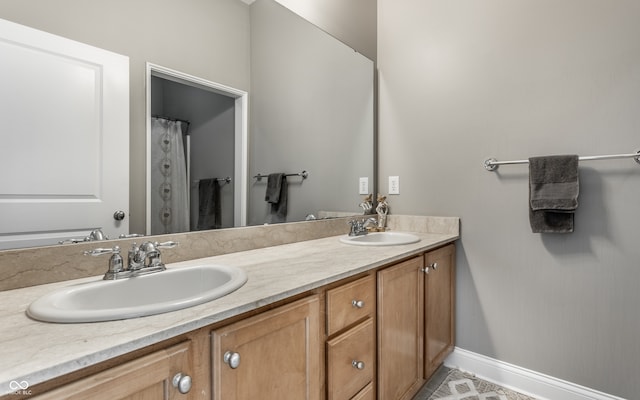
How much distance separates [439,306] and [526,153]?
930mm

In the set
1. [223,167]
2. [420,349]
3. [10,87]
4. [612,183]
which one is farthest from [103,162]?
[612,183]

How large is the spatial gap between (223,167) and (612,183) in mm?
1737

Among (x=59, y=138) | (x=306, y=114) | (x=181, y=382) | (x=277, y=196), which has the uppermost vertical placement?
(x=306, y=114)

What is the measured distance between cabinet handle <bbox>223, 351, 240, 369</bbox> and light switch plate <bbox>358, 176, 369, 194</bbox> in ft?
5.02

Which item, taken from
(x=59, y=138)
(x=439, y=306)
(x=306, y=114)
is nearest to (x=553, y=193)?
(x=439, y=306)

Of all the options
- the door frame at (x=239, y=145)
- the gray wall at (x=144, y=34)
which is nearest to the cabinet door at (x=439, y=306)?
the door frame at (x=239, y=145)

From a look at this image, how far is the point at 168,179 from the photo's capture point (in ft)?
3.72

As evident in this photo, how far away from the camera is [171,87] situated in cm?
113

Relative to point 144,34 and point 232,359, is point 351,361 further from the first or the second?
point 144,34

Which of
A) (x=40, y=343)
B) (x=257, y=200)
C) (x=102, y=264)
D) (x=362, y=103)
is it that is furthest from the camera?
(x=362, y=103)

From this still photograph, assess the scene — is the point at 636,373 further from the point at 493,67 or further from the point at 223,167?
the point at 223,167

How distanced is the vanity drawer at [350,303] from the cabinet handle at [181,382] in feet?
1.54

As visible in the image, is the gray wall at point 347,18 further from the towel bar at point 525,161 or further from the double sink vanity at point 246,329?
the double sink vanity at point 246,329

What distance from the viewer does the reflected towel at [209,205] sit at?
1.23m
